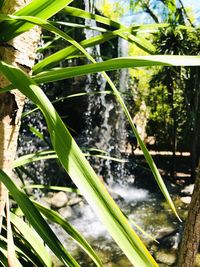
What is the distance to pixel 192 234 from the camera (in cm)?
187

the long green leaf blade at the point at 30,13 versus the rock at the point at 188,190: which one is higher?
the long green leaf blade at the point at 30,13

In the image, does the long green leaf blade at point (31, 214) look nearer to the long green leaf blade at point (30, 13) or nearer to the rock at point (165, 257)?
the long green leaf blade at point (30, 13)

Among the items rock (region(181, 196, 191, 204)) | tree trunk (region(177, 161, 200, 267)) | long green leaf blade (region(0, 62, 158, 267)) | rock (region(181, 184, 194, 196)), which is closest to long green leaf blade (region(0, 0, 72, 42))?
long green leaf blade (region(0, 62, 158, 267))

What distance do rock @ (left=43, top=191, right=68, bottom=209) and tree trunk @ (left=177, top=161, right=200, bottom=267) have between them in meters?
4.13

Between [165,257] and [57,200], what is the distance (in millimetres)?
2334

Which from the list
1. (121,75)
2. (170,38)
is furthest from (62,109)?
(170,38)

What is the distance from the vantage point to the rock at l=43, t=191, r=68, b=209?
585 cm

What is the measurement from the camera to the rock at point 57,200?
5852mm

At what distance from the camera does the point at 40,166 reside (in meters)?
7.48

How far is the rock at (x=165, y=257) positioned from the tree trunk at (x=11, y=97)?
4070mm

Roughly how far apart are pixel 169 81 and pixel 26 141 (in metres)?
4.13

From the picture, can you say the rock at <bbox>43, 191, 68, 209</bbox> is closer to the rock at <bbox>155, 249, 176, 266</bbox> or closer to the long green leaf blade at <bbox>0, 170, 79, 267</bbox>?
the rock at <bbox>155, 249, 176, 266</bbox>

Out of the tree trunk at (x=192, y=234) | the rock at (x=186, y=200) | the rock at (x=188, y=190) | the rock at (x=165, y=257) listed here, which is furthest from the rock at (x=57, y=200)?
the tree trunk at (x=192, y=234)

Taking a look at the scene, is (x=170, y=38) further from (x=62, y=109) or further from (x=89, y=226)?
(x=89, y=226)
